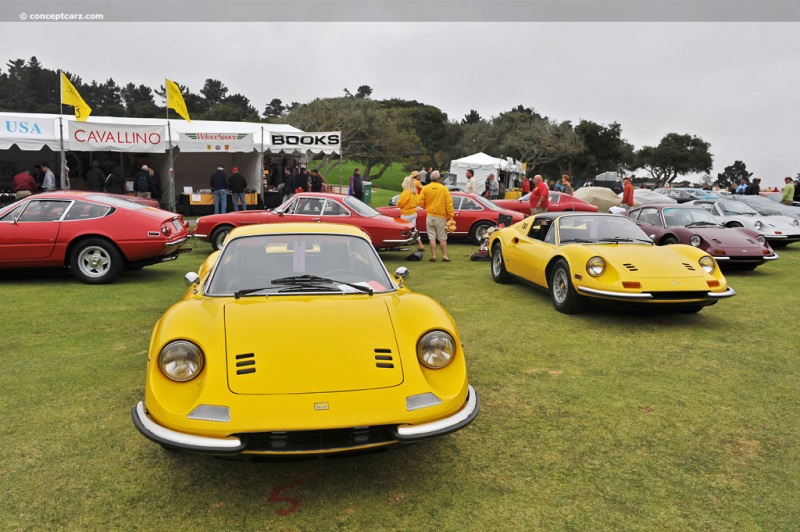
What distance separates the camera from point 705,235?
10.0 metres

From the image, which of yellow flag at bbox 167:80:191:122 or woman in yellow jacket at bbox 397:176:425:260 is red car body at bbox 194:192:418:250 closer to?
woman in yellow jacket at bbox 397:176:425:260

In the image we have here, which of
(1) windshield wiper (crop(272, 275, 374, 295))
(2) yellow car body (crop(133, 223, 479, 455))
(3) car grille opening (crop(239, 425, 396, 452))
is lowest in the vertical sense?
(3) car grille opening (crop(239, 425, 396, 452))

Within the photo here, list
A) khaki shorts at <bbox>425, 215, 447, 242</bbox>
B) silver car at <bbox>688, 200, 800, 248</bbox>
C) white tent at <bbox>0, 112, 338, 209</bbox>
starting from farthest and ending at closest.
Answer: white tent at <bbox>0, 112, 338, 209</bbox> → silver car at <bbox>688, 200, 800, 248</bbox> → khaki shorts at <bbox>425, 215, 447, 242</bbox>

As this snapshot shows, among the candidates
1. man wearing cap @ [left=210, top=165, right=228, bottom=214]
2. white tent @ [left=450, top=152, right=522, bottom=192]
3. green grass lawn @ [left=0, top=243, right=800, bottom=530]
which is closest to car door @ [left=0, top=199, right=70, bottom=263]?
green grass lawn @ [left=0, top=243, right=800, bottom=530]

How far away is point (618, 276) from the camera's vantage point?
6141 mm

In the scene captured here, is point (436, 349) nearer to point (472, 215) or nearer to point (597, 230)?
point (597, 230)

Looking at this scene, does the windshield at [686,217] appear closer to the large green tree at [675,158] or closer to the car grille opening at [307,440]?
the car grille opening at [307,440]

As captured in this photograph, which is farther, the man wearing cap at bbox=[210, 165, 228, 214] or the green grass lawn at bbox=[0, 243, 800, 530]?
the man wearing cap at bbox=[210, 165, 228, 214]

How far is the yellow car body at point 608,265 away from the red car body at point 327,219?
11.8ft

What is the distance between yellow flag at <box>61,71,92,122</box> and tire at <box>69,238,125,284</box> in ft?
26.6

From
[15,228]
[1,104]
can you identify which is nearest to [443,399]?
[15,228]

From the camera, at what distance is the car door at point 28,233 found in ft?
26.7

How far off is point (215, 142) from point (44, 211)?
9.84m

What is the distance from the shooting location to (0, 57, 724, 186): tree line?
1719 inches
